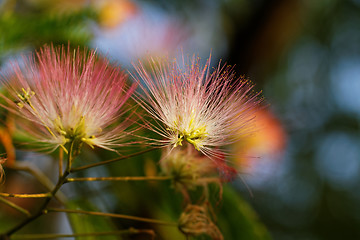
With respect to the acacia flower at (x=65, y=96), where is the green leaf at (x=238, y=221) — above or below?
below

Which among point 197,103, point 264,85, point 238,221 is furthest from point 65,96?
point 264,85

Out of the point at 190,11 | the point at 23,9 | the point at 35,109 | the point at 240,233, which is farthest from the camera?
Answer: the point at 190,11

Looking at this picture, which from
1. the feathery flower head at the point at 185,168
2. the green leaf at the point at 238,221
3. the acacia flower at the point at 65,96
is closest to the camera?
the acacia flower at the point at 65,96

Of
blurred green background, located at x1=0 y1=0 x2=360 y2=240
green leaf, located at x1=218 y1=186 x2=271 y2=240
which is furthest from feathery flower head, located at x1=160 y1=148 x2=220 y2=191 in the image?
green leaf, located at x1=218 y1=186 x2=271 y2=240

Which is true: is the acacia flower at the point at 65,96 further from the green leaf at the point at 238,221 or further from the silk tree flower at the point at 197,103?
the green leaf at the point at 238,221

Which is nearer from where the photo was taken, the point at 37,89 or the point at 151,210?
the point at 37,89

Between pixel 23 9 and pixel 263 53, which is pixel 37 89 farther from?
pixel 263 53

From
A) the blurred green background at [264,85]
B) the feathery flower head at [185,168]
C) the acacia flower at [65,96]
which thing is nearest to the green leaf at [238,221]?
the blurred green background at [264,85]

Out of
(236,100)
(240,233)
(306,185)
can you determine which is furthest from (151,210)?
(306,185)
